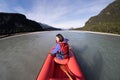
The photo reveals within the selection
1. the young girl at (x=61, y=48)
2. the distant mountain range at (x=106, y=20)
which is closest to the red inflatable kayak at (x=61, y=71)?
the young girl at (x=61, y=48)

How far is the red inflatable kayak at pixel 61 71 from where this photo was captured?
447 cm

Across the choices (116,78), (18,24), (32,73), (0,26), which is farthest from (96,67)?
(18,24)

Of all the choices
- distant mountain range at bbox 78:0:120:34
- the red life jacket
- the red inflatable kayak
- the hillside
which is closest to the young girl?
the red life jacket

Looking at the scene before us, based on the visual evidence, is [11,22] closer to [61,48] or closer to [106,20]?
[106,20]

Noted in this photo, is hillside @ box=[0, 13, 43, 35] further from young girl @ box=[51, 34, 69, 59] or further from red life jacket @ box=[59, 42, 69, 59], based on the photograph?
red life jacket @ box=[59, 42, 69, 59]

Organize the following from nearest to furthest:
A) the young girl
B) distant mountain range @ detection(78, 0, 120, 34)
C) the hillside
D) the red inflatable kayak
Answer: the red inflatable kayak → the young girl → distant mountain range @ detection(78, 0, 120, 34) → the hillside

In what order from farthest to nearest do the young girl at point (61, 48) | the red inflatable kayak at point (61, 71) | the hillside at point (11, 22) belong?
the hillside at point (11, 22) < the young girl at point (61, 48) < the red inflatable kayak at point (61, 71)

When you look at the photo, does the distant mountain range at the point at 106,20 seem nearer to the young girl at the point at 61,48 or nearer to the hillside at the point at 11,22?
the hillside at the point at 11,22

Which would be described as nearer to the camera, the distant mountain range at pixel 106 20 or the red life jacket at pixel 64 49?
the red life jacket at pixel 64 49

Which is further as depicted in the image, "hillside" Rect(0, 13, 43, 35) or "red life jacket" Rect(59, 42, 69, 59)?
"hillside" Rect(0, 13, 43, 35)

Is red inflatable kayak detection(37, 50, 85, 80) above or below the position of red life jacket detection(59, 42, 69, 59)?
below

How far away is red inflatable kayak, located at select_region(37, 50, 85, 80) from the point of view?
4.47 meters

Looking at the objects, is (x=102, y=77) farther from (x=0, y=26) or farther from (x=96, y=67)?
(x=0, y=26)

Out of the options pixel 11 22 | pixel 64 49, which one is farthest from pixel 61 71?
pixel 11 22
